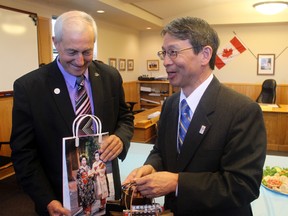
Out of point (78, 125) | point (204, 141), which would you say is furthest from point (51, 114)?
point (204, 141)

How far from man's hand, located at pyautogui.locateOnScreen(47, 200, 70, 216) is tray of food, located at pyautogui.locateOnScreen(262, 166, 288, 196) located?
4.74ft

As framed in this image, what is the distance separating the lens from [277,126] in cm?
518

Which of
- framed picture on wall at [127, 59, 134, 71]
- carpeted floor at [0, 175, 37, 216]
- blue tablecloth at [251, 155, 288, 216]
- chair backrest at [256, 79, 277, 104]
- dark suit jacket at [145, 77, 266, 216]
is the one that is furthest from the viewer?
framed picture on wall at [127, 59, 134, 71]

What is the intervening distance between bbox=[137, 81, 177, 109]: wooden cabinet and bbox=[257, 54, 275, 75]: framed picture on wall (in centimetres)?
231

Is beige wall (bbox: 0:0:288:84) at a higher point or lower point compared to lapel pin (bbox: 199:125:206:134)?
higher

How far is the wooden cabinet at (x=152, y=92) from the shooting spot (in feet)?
25.6

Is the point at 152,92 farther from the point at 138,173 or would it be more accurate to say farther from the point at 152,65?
the point at 138,173

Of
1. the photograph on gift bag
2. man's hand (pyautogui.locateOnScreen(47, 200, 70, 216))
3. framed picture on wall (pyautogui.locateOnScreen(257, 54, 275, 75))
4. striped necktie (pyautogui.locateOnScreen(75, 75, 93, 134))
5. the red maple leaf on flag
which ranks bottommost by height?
man's hand (pyautogui.locateOnScreen(47, 200, 70, 216))

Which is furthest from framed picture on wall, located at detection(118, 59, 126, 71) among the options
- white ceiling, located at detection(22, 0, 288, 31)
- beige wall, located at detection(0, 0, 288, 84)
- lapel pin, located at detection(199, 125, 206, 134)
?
lapel pin, located at detection(199, 125, 206, 134)

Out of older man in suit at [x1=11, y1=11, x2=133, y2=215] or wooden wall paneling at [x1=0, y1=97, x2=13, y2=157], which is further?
wooden wall paneling at [x1=0, y1=97, x2=13, y2=157]

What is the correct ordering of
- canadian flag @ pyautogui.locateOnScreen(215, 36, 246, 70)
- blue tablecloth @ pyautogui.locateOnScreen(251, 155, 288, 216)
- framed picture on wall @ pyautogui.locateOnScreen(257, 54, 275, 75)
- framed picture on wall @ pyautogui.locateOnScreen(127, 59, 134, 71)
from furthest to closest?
framed picture on wall @ pyautogui.locateOnScreen(127, 59, 134, 71)
canadian flag @ pyautogui.locateOnScreen(215, 36, 246, 70)
framed picture on wall @ pyautogui.locateOnScreen(257, 54, 275, 75)
blue tablecloth @ pyautogui.locateOnScreen(251, 155, 288, 216)

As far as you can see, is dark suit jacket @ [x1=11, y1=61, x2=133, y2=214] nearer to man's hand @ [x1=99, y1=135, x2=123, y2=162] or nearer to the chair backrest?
man's hand @ [x1=99, y1=135, x2=123, y2=162]

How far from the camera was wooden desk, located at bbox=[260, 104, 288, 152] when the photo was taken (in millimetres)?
5102

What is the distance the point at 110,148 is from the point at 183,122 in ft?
1.12
